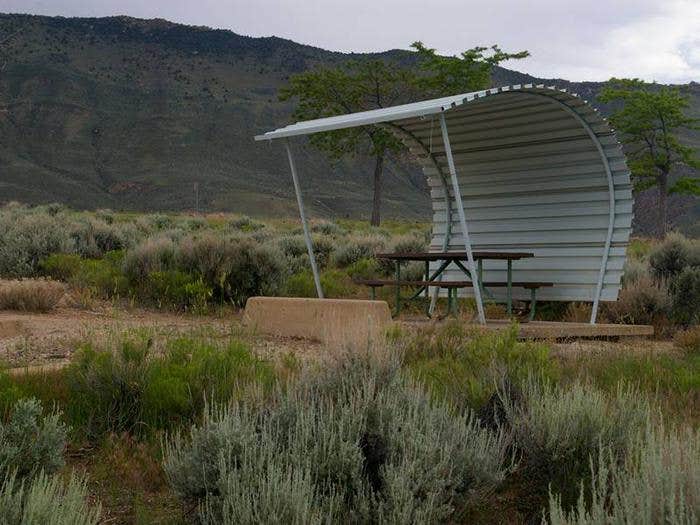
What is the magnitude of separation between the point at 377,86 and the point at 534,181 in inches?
1225

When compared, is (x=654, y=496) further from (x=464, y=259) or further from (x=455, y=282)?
(x=464, y=259)

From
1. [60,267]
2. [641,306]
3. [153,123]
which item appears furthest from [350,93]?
[153,123]

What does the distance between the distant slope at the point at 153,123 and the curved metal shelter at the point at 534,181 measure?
63.4 metres

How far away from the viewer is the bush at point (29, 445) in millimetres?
4348

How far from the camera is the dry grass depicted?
10.7m

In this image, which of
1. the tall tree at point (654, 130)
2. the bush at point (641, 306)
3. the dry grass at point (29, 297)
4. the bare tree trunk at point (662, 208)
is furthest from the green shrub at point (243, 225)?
the tall tree at point (654, 130)

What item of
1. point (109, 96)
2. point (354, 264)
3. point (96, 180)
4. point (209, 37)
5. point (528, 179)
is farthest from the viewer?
point (209, 37)

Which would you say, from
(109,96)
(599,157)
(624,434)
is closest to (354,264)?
(599,157)

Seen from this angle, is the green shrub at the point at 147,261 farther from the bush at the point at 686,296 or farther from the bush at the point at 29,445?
the bush at the point at 29,445

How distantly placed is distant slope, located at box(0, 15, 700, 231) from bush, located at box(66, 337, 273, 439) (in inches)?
2715

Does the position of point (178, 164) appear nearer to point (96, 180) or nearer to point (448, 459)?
point (96, 180)

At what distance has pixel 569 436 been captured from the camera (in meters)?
4.76

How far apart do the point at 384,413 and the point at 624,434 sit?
4.07ft

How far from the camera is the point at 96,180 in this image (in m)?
85.1
